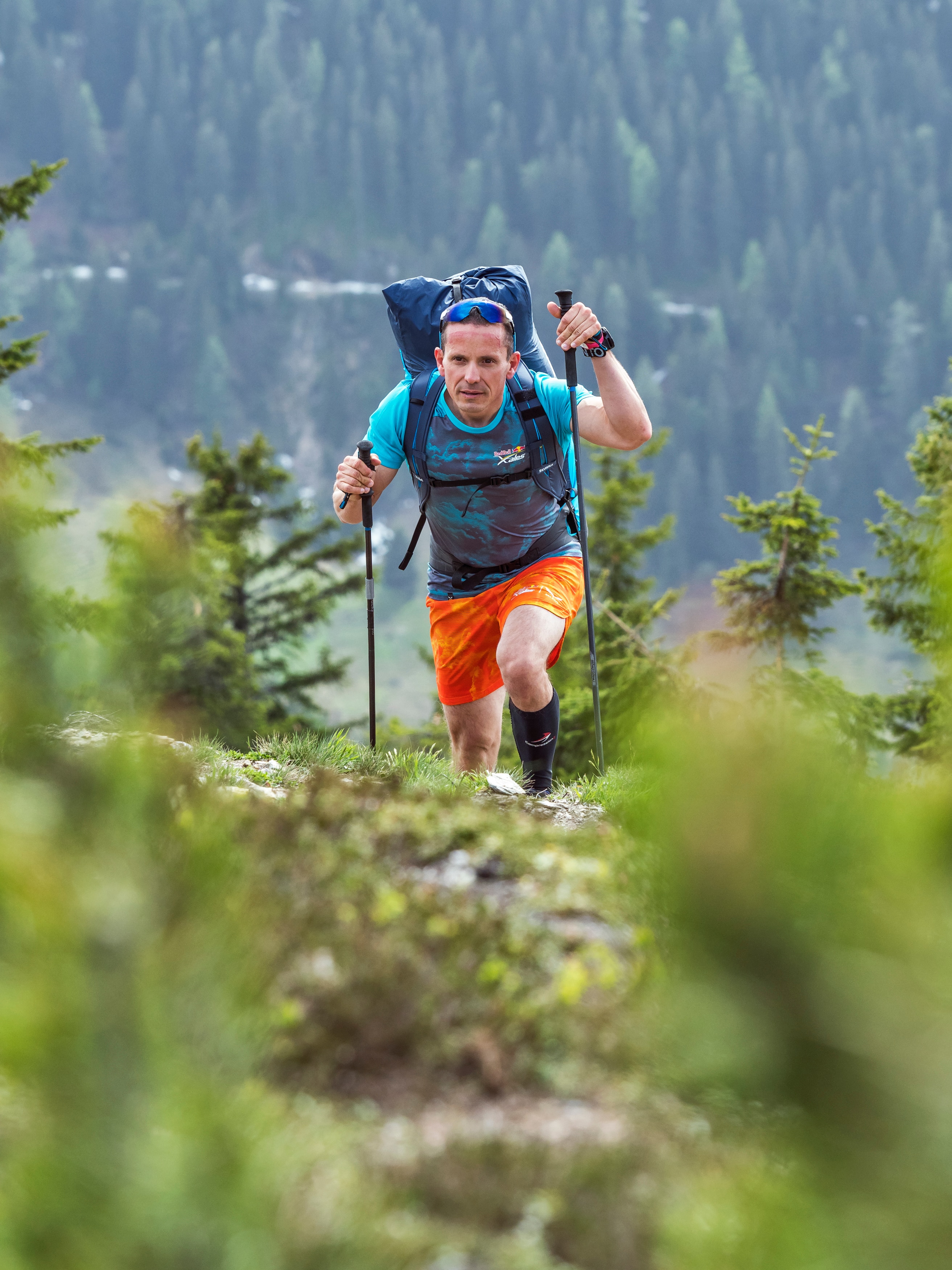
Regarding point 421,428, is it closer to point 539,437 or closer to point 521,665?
point 539,437

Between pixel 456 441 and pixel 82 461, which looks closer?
pixel 456 441

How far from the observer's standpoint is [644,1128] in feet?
7.13

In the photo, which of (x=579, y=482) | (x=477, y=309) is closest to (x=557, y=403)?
(x=477, y=309)

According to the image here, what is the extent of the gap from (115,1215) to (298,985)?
5.44 feet

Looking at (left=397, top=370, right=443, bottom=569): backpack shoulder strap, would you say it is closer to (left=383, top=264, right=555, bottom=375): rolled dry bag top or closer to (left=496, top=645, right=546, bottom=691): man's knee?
(left=383, top=264, right=555, bottom=375): rolled dry bag top

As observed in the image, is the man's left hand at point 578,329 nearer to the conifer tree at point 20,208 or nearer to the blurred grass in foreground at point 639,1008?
the blurred grass in foreground at point 639,1008

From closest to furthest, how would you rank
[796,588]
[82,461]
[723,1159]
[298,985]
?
[723,1159], [298,985], [796,588], [82,461]

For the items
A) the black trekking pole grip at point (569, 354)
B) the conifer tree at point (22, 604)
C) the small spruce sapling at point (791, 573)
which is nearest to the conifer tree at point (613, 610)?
the small spruce sapling at point (791, 573)

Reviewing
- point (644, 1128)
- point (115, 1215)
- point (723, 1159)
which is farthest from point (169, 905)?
point (644, 1128)

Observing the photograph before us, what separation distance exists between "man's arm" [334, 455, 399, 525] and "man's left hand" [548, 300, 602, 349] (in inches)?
55.0

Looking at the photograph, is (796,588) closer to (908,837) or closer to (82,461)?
(908,837)

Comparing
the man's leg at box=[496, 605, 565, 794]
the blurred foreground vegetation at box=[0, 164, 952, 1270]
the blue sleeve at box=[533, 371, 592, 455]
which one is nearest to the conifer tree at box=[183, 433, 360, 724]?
the man's leg at box=[496, 605, 565, 794]

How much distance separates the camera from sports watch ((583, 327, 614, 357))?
23.7 feet

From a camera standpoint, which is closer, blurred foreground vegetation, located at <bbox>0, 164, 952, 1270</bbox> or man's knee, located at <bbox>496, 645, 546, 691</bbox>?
blurred foreground vegetation, located at <bbox>0, 164, 952, 1270</bbox>
